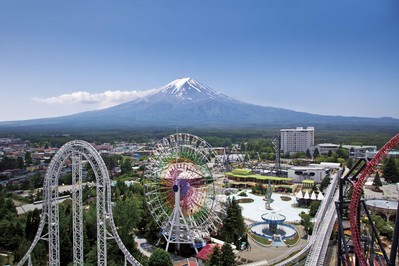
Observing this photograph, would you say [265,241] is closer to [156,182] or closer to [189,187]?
[189,187]

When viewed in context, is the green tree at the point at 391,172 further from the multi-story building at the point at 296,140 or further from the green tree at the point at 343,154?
the multi-story building at the point at 296,140

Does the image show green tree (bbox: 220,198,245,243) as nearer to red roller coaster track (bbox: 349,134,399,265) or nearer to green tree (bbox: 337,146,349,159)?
red roller coaster track (bbox: 349,134,399,265)

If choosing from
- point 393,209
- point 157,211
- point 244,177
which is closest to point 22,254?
point 157,211

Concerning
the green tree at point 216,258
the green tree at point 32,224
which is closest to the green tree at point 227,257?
the green tree at point 216,258

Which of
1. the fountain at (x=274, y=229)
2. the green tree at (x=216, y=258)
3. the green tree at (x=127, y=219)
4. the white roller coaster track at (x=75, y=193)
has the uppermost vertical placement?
the white roller coaster track at (x=75, y=193)

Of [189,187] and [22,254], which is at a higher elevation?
[189,187]

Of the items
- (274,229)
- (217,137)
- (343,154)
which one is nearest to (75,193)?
(274,229)

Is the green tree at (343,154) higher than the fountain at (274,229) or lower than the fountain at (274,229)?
higher
